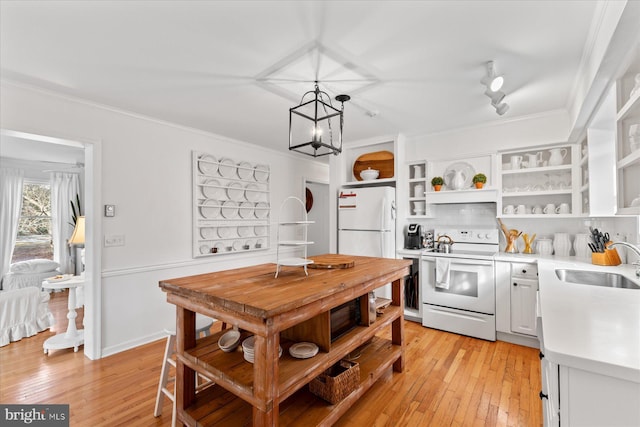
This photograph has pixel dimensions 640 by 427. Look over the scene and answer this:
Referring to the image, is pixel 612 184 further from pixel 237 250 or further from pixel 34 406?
pixel 34 406

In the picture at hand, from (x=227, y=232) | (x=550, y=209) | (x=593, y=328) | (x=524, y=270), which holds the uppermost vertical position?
(x=550, y=209)

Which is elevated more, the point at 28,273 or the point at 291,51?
the point at 291,51

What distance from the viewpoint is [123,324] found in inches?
119

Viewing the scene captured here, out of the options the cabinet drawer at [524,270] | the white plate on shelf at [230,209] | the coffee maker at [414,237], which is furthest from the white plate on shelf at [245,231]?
the cabinet drawer at [524,270]

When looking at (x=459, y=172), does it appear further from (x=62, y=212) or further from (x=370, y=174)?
(x=62, y=212)

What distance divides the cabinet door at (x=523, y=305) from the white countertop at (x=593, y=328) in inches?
44.5

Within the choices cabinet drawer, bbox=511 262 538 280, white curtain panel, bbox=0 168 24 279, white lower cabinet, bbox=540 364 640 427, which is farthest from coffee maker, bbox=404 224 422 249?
white curtain panel, bbox=0 168 24 279

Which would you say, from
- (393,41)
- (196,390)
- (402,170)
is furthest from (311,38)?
(402,170)

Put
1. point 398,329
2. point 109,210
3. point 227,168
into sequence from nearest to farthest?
point 398,329
point 109,210
point 227,168

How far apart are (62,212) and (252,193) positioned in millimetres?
4037

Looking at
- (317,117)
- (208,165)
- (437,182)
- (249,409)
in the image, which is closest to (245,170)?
(208,165)

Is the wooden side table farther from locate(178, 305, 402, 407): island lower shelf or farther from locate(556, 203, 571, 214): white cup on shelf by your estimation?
locate(556, 203, 571, 214): white cup on shelf

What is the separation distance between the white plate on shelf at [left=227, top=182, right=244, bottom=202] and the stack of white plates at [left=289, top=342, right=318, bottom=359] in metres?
2.73

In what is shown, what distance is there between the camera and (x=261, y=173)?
4445mm
